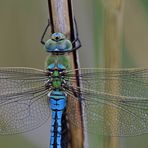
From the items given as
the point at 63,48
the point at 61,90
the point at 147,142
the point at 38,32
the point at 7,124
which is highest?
the point at 38,32

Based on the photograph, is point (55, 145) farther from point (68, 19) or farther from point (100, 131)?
point (68, 19)

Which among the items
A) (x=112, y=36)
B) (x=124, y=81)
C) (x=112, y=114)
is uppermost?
(x=112, y=36)

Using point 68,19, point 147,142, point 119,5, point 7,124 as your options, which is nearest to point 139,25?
point 119,5

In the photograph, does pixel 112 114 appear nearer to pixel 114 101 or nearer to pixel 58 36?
pixel 114 101

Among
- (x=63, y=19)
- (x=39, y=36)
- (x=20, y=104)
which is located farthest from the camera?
(x=39, y=36)

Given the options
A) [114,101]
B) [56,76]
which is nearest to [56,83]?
[56,76]

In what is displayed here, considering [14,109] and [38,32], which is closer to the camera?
[14,109]

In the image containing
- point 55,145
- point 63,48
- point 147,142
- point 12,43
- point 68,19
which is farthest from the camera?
point 12,43
